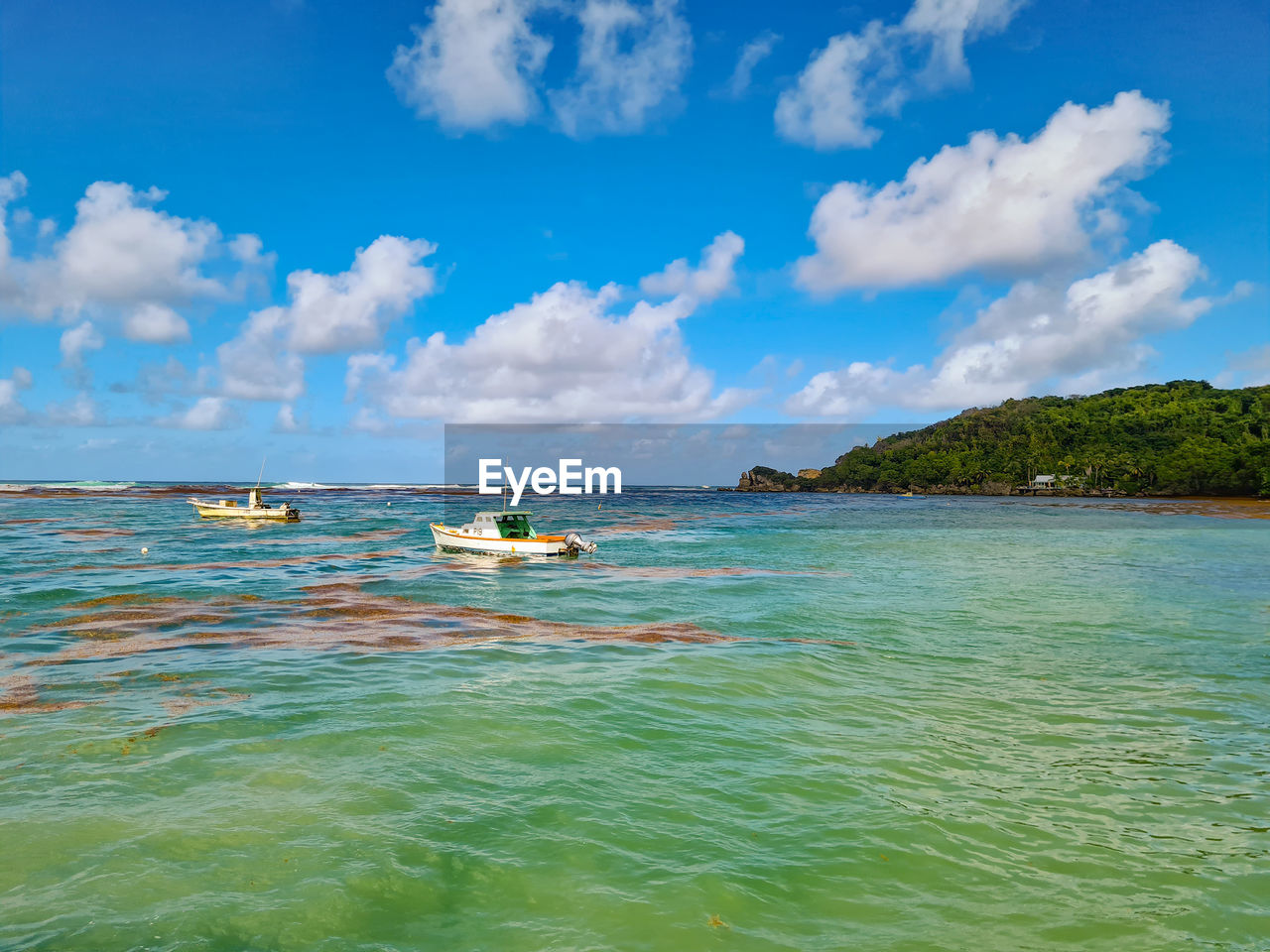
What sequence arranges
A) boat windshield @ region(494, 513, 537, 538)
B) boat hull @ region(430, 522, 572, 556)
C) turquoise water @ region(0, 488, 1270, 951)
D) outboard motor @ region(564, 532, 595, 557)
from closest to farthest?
turquoise water @ region(0, 488, 1270, 951)
boat hull @ region(430, 522, 572, 556)
outboard motor @ region(564, 532, 595, 557)
boat windshield @ region(494, 513, 537, 538)

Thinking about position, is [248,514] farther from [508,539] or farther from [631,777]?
[631,777]

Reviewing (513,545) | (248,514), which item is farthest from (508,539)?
(248,514)

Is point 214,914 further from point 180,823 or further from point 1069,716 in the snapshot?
point 1069,716

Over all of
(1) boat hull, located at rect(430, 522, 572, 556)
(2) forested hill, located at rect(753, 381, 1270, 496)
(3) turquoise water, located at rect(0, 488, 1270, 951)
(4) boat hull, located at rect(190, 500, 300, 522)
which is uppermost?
(2) forested hill, located at rect(753, 381, 1270, 496)

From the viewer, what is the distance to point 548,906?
6.99 meters

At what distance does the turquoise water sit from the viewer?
267 inches

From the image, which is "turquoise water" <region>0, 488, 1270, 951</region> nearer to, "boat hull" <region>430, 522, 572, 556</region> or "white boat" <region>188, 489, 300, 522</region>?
"boat hull" <region>430, 522, 572, 556</region>

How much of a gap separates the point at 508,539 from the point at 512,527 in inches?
59.2

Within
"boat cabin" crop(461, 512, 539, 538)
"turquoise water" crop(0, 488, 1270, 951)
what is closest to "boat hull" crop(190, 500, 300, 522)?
"boat cabin" crop(461, 512, 539, 538)

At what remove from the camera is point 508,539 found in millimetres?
44000

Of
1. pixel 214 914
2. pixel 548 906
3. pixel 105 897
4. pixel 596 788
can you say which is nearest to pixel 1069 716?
pixel 596 788

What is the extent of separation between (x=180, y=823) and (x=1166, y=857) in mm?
11733

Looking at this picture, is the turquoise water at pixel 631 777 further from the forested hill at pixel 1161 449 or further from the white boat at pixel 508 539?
the forested hill at pixel 1161 449

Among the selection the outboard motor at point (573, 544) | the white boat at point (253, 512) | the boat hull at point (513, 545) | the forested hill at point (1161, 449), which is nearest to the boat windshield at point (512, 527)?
the boat hull at point (513, 545)
